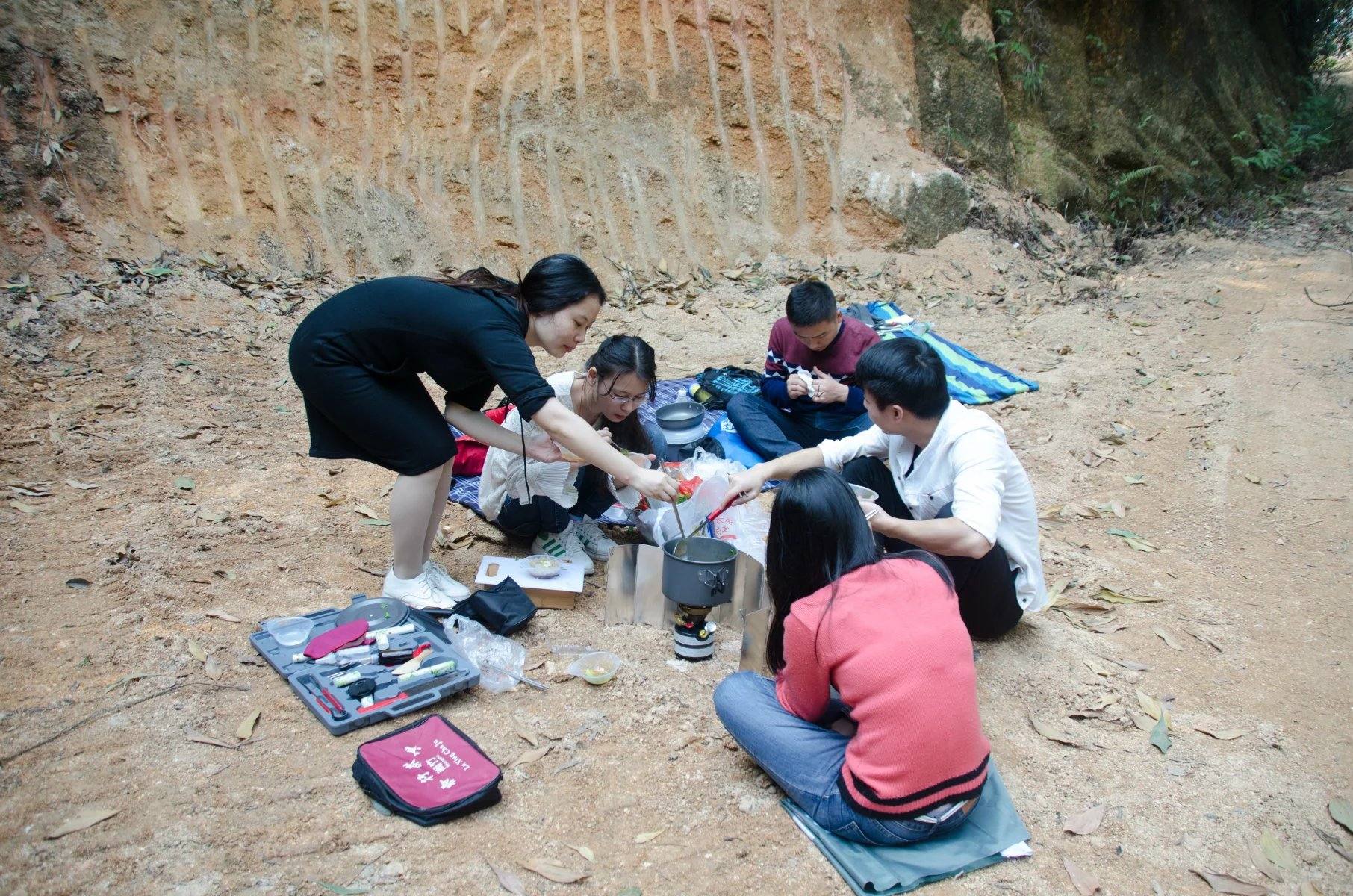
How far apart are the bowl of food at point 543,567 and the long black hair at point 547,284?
3.30 feet

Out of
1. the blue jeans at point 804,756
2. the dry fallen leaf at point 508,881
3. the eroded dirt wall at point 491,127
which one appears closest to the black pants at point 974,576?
the blue jeans at point 804,756

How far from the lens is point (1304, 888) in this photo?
2.26 metres

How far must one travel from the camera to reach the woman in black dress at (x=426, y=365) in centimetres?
288

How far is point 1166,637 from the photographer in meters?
3.44

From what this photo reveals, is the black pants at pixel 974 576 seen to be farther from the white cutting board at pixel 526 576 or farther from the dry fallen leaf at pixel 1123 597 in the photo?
the white cutting board at pixel 526 576

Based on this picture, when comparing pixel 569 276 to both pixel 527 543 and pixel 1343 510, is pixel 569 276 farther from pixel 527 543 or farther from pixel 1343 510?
pixel 1343 510

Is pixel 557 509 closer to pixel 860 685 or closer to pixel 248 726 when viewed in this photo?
pixel 248 726

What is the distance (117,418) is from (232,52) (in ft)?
10.9

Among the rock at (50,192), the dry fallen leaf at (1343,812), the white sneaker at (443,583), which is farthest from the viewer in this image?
the rock at (50,192)

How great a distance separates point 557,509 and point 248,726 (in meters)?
1.50

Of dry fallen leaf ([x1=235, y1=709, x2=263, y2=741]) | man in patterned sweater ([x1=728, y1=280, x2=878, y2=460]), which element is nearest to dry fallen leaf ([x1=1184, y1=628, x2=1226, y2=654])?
man in patterned sweater ([x1=728, y1=280, x2=878, y2=460])

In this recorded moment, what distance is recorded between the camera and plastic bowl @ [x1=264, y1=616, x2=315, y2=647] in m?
3.02

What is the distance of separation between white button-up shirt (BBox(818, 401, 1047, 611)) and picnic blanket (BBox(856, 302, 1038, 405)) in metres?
2.52

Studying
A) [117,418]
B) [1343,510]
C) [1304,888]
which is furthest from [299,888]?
[1343,510]
